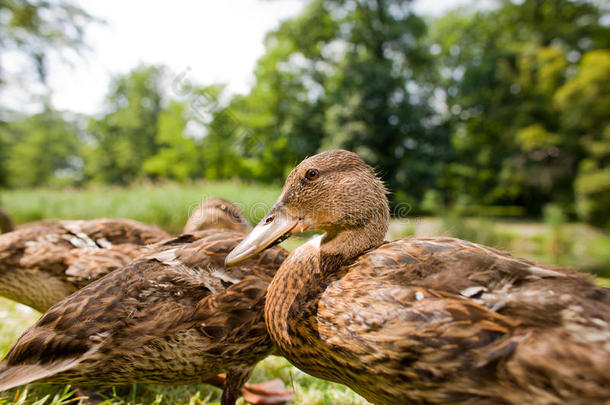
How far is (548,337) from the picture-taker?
37.6 inches

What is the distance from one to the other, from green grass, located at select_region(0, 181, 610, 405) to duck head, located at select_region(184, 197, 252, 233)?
29 cm

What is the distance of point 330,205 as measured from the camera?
148 cm

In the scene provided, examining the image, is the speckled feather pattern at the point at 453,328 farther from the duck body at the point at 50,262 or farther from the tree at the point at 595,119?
the tree at the point at 595,119

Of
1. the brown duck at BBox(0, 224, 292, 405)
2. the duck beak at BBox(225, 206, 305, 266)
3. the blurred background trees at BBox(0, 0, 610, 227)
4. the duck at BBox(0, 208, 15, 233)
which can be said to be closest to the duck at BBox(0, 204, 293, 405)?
the brown duck at BBox(0, 224, 292, 405)

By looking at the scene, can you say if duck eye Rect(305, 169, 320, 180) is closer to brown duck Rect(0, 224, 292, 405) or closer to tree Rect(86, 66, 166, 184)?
brown duck Rect(0, 224, 292, 405)

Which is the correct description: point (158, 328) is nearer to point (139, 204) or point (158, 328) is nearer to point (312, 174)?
point (312, 174)

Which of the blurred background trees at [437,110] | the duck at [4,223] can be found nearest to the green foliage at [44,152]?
the blurred background trees at [437,110]

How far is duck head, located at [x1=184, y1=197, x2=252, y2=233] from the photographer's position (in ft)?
11.0

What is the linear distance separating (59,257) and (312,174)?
1894mm

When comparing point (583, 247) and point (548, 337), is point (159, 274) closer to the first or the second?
point (548, 337)

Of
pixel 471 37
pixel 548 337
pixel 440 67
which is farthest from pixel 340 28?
pixel 548 337

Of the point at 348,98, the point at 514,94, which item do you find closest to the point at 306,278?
the point at 348,98

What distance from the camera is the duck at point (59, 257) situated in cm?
210

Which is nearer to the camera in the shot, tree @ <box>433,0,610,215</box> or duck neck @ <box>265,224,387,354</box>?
duck neck @ <box>265,224,387,354</box>
